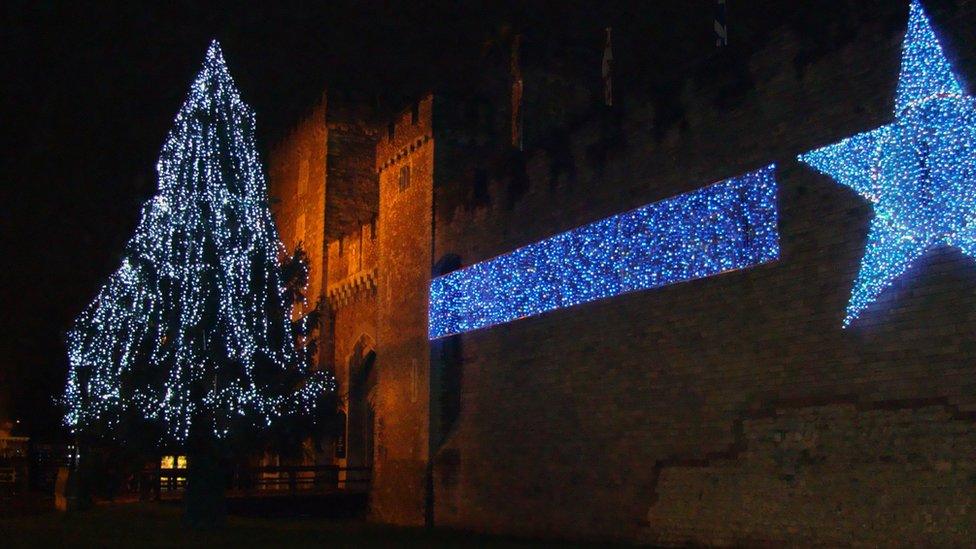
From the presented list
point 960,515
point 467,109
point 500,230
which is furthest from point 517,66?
point 960,515

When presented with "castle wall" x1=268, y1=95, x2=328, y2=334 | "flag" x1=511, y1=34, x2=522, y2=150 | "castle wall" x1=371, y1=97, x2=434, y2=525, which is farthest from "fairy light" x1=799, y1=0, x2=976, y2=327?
"castle wall" x1=268, y1=95, x2=328, y2=334

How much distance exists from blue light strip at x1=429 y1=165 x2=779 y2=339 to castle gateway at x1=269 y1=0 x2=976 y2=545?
0.04 m

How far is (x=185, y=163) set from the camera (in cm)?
1923

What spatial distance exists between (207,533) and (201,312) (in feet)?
12.8

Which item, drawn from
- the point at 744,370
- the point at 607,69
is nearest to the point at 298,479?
the point at 607,69

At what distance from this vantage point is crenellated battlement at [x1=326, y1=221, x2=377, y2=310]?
2528cm

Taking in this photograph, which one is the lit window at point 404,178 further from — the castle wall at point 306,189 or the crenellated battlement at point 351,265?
the castle wall at point 306,189

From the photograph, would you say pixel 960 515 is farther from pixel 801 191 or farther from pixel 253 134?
pixel 253 134

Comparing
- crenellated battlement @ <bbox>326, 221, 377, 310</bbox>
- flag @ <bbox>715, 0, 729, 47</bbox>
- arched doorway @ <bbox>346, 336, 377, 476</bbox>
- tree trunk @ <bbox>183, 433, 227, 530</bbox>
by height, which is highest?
flag @ <bbox>715, 0, 729, 47</bbox>

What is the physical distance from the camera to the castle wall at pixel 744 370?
10438 millimetres

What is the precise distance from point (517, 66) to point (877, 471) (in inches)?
562

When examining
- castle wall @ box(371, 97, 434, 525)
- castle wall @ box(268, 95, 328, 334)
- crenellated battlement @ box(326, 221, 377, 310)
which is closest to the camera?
castle wall @ box(371, 97, 434, 525)

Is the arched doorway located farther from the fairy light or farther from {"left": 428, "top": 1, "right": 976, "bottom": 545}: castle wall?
the fairy light

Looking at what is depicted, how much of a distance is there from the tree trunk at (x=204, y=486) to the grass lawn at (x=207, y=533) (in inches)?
11.9
